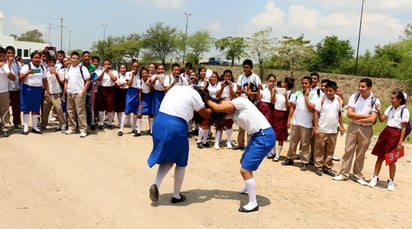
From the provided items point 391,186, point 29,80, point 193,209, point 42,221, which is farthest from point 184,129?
point 29,80

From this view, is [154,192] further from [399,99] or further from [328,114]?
[399,99]

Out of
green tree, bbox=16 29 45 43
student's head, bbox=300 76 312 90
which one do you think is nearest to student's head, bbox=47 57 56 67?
student's head, bbox=300 76 312 90

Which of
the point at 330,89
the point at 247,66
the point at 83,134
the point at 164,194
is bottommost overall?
the point at 164,194

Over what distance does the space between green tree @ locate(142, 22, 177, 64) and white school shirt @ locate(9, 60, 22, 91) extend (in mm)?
48974

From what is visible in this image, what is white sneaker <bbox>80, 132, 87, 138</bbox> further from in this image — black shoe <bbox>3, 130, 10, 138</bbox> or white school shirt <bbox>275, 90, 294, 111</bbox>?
white school shirt <bbox>275, 90, 294, 111</bbox>

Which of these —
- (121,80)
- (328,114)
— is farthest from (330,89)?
(121,80)

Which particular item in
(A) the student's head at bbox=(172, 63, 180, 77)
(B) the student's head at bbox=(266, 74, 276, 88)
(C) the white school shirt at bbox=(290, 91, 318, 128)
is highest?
(A) the student's head at bbox=(172, 63, 180, 77)

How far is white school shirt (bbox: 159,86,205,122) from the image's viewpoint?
4.75 metres

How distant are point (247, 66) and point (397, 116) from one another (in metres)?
3.01

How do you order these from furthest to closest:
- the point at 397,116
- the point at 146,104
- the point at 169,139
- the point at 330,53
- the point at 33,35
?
the point at 33,35
the point at 330,53
the point at 146,104
the point at 397,116
the point at 169,139

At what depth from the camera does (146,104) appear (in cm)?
948

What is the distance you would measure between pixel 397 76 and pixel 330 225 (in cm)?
3445

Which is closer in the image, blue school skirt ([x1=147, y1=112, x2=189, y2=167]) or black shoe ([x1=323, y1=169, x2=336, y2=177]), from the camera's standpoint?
blue school skirt ([x1=147, y1=112, x2=189, y2=167])

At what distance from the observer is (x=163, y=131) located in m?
4.73
